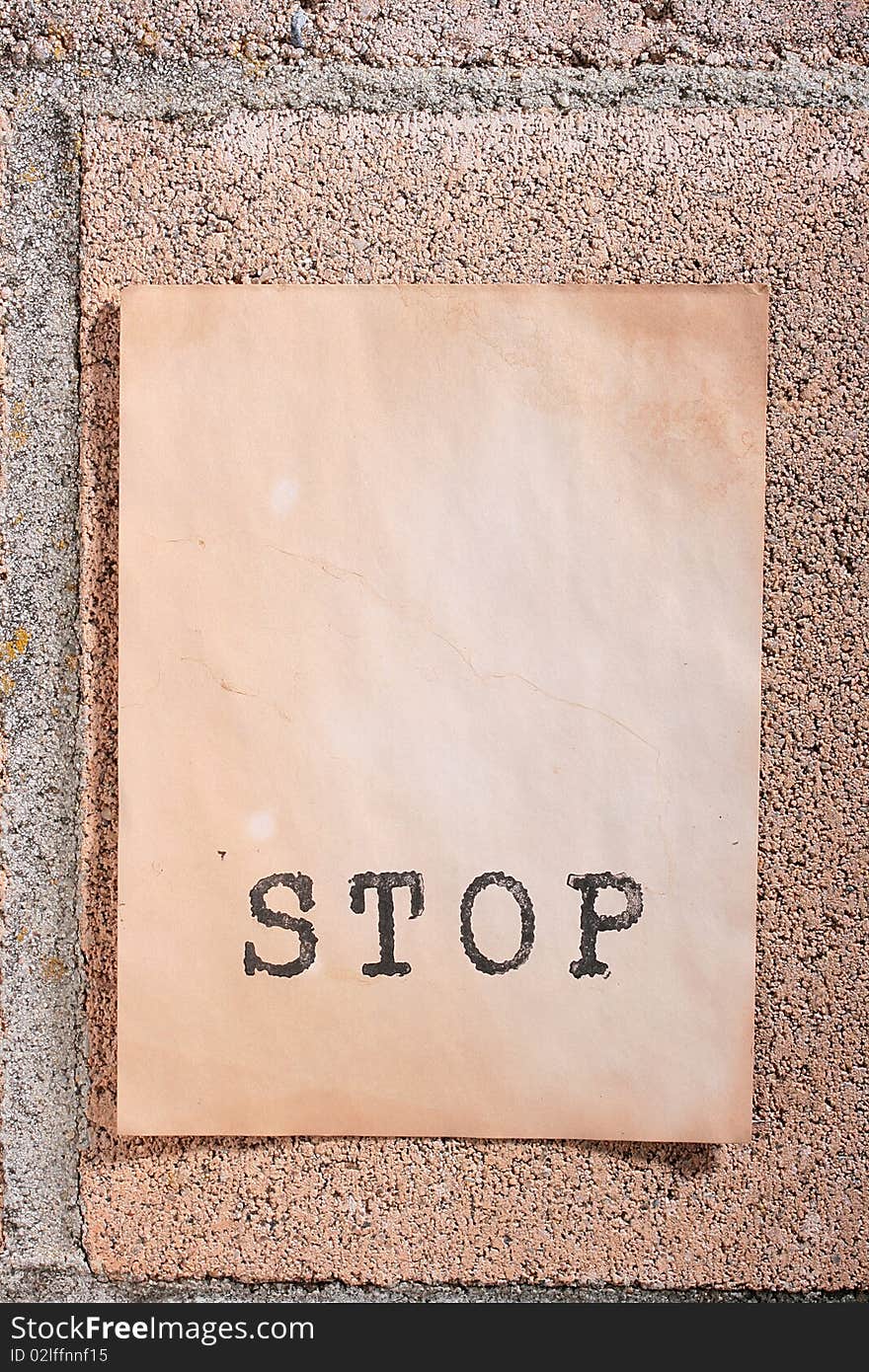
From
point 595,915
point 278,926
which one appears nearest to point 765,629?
point 595,915

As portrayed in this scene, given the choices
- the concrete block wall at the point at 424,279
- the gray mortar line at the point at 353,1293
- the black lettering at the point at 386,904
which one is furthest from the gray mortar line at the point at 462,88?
the gray mortar line at the point at 353,1293

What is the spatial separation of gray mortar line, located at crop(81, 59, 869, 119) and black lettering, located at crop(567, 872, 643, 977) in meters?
0.33

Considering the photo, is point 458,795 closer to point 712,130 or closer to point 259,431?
point 259,431

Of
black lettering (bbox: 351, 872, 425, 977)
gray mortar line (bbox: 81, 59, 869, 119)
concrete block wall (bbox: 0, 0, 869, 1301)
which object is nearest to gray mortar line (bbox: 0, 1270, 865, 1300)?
concrete block wall (bbox: 0, 0, 869, 1301)

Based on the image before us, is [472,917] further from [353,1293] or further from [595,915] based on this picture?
[353,1293]

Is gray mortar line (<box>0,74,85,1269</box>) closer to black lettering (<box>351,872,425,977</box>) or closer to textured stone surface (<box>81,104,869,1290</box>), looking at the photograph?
textured stone surface (<box>81,104,869,1290</box>)

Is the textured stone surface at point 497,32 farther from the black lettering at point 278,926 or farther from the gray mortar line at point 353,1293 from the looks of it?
the gray mortar line at point 353,1293

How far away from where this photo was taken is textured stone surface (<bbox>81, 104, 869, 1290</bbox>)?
0.35 meters

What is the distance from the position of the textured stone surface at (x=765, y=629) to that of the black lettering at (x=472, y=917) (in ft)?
0.26

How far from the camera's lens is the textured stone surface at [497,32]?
0.35m

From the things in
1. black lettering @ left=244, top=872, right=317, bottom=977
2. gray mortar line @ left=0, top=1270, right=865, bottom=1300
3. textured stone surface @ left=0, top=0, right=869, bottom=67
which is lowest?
gray mortar line @ left=0, top=1270, right=865, bottom=1300

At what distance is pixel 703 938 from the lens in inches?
13.7

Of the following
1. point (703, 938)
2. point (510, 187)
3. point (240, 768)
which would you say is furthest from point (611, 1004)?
point (510, 187)

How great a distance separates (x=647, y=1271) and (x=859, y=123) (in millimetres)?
502
